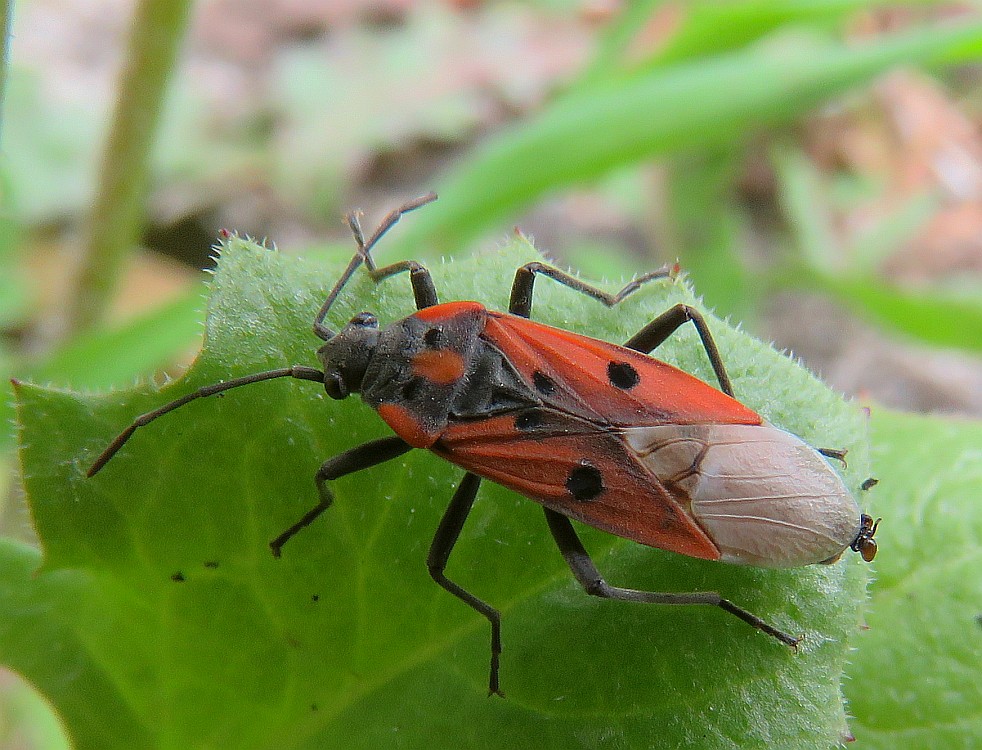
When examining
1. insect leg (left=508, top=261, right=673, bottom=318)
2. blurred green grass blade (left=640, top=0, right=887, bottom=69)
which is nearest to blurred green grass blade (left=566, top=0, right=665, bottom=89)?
blurred green grass blade (left=640, top=0, right=887, bottom=69)

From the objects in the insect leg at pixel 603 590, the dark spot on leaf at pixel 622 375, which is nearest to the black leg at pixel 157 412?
the insect leg at pixel 603 590

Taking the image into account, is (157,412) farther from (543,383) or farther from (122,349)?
(122,349)

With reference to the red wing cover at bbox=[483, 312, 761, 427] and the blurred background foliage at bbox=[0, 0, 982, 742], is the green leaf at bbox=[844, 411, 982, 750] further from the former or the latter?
the blurred background foliage at bbox=[0, 0, 982, 742]

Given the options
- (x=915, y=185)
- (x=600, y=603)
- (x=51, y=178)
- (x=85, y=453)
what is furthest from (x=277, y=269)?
(x=915, y=185)

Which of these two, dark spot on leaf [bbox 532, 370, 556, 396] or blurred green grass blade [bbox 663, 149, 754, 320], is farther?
blurred green grass blade [bbox 663, 149, 754, 320]

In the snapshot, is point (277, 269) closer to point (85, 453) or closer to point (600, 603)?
point (85, 453)
